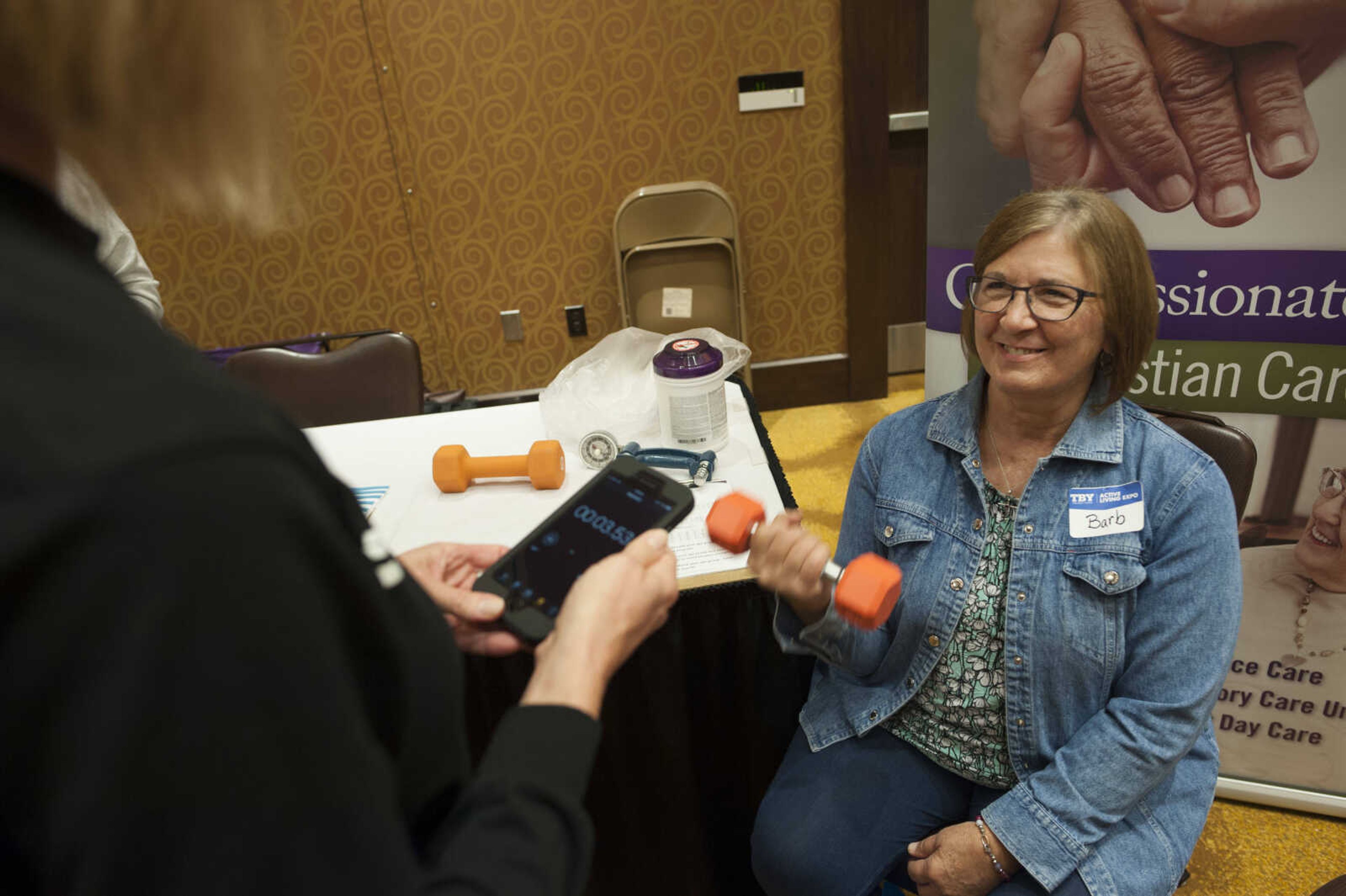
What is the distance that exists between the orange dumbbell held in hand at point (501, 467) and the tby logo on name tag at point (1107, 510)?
0.86 metres

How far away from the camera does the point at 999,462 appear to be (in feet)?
3.93

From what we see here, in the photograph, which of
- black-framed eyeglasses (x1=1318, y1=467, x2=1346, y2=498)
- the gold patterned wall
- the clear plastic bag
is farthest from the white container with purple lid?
the gold patterned wall

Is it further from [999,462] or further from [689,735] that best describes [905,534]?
[689,735]

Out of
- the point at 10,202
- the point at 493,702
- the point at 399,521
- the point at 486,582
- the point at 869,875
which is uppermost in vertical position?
the point at 10,202

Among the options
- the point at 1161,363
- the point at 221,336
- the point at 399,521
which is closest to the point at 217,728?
the point at 399,521

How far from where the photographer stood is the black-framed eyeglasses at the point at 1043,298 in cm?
111

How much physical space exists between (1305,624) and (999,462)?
77 cm

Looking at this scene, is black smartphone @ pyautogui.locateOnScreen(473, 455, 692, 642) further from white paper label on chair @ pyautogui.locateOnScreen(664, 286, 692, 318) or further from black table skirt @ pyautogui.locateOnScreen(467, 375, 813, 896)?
white paper label on chair @ pyautogui.locateOnScreen(664, 286, 692, 318)

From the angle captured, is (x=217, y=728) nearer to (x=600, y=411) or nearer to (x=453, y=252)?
(x=600, y=411)

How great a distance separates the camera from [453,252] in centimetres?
336

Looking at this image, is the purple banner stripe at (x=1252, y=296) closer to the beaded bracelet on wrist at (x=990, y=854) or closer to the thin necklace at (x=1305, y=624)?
the thin necklace at (x=1305, y=624)

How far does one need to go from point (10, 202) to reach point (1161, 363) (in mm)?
1670

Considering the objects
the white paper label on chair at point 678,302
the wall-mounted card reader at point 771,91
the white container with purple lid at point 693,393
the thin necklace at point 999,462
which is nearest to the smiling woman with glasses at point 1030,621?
the thin necklace at point 999,462

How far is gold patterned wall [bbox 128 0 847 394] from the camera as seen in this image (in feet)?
10.0
